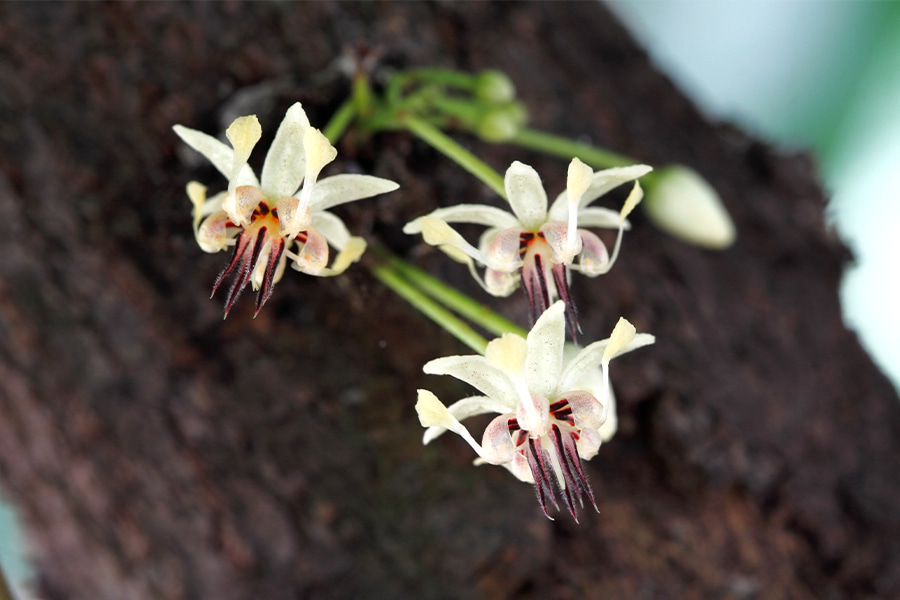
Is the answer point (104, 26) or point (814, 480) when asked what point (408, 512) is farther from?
point (104, 26)

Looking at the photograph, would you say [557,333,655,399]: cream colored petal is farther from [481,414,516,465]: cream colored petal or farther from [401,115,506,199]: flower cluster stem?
[401,115,506,199]: flower cluster stem

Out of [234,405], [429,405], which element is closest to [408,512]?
[234,405]

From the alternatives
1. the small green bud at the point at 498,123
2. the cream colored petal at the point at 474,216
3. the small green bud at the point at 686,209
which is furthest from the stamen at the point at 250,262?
the small green bud at the point at 686,209

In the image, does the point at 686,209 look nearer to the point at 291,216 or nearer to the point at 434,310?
the point at 434,310

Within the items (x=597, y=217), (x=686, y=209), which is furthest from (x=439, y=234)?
(x=686, y=209)

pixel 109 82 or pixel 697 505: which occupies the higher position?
pixel 109 82

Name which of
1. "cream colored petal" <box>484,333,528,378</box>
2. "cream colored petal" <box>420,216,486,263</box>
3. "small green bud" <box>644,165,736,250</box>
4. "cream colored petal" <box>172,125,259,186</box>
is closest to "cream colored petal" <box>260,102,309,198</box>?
"cream colored petal" <box>172,125,259,186</box>
